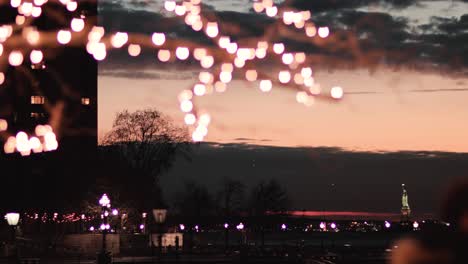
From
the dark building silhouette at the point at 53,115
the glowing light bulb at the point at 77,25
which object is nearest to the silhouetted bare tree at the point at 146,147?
the dark building silhouette at the point at 53,115

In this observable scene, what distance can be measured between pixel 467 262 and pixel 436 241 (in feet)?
0.56

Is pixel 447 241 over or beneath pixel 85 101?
beneath

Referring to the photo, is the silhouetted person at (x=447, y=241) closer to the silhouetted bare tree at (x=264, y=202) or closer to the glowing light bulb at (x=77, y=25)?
the glowing light bulb at (x=77, y=25)

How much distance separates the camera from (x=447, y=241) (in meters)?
4.21

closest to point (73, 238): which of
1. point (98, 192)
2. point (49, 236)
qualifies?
point (49, 236)

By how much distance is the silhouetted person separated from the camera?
417cm

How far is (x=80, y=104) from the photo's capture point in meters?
113

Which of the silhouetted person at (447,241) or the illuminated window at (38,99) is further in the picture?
the illuminated window at (38,99)

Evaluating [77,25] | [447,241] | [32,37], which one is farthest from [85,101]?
[447,241]

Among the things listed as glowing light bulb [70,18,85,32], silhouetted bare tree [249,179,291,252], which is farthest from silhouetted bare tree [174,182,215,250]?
glowing light bulb [70,18,85,32]

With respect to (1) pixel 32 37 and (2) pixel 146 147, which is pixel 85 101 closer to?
(2) pixel 146 147

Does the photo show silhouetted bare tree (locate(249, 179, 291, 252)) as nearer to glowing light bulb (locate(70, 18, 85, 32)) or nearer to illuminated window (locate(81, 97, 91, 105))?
illuminated window (locate(81, 97, 91, 105))

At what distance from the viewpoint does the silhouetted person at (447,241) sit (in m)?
Answer: 4.17

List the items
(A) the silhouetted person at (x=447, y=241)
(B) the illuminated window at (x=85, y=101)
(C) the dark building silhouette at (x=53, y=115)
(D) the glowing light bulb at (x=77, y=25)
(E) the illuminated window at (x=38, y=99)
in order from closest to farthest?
(A) the silhouetted person at (x=447, y=241)
(D) the glowing light bulb at (x=77, y=25)
(C) the dark building silhouette at (x=53, y=115)
(E) the illuminated window at (x=38, y=99)
(B) the illuminated window at (x=85, y=101)
